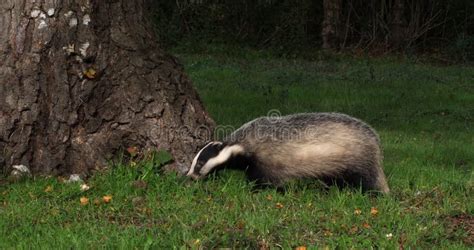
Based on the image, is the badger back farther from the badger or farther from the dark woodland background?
the dark woodland background

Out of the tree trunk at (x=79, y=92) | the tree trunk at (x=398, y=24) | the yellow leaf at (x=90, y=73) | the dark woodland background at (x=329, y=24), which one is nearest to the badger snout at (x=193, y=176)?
the tree trunk at (x=79, y=92)

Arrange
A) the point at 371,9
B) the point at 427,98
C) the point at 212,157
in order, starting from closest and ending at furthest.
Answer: the point at 212,157
the point at 427,98
the point at 371,9

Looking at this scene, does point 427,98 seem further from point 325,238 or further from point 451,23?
point 451,23

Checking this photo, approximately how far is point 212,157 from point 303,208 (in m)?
0.92

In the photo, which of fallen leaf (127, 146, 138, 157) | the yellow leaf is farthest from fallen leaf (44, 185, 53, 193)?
the yellow leaf

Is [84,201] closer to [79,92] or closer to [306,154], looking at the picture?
[79,92]

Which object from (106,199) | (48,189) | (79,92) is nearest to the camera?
(106,199)

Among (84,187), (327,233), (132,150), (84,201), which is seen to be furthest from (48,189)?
(327,233)

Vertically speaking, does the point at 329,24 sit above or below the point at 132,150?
below

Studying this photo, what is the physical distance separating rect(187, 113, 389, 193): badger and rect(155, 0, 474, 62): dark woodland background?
13207 mm

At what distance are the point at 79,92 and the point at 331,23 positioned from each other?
1374 cm

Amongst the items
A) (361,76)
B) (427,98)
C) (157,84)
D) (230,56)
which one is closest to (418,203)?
(157,84)

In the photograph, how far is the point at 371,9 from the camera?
19.8m

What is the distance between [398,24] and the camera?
19.3m
